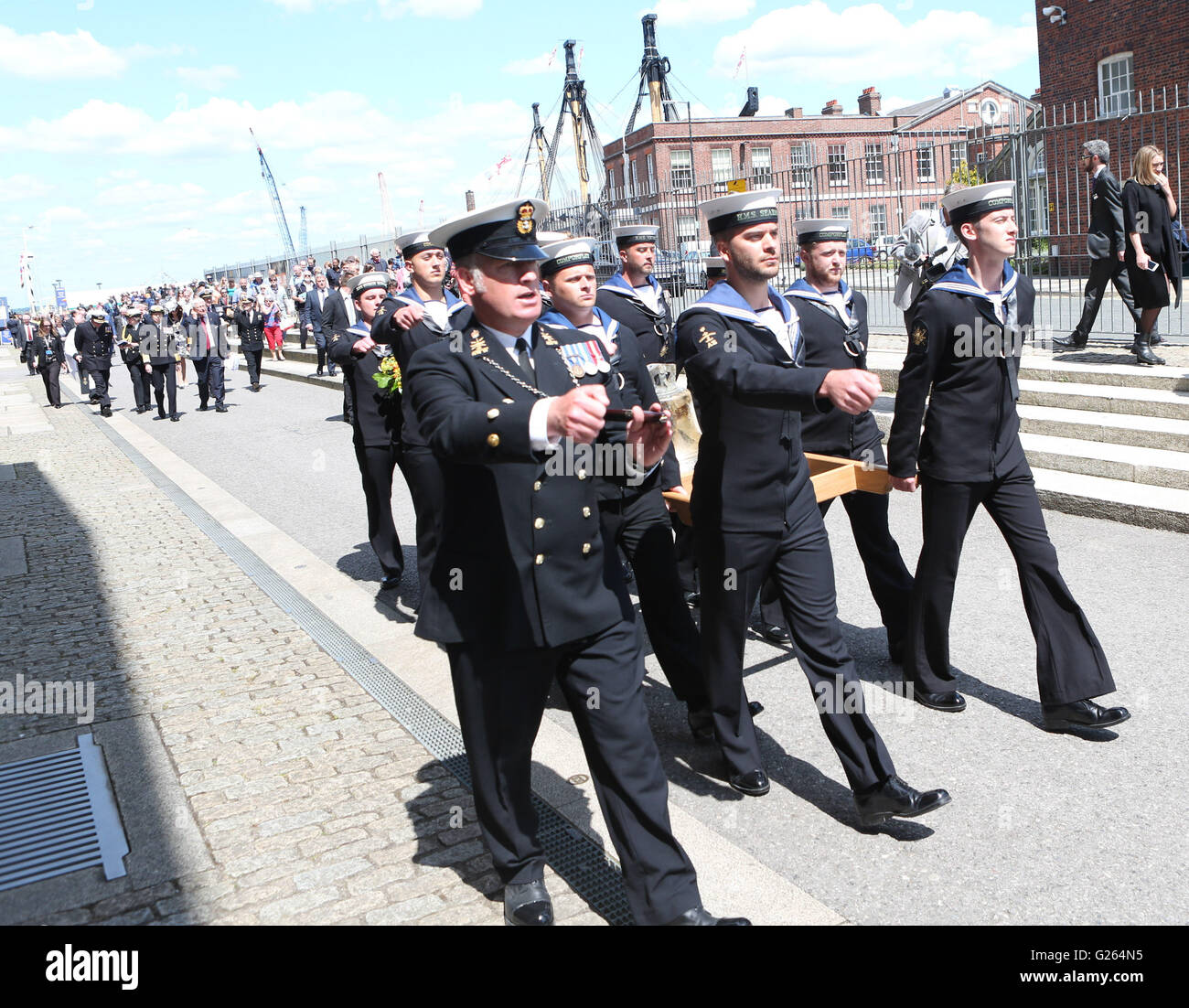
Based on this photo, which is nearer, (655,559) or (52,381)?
(655,559)

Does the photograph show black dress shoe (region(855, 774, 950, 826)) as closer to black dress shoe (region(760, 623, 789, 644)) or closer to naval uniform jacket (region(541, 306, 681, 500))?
naval uniform jacket (region(541, 306, 681, 500))

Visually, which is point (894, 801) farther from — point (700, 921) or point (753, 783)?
point (700, 921)

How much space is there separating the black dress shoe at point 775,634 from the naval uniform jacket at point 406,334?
2213mm

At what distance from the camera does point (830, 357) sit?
538 cm

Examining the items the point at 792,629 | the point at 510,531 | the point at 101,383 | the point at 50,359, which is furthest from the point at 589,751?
the point at 50,359

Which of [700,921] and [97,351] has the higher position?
[97,351]

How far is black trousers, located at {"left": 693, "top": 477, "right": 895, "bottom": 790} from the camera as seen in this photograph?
3.85 meters

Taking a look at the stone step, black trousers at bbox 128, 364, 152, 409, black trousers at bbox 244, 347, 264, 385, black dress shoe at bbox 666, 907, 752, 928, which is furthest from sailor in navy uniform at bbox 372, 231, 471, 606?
black trousers at bbox 244, 347, 264, 385

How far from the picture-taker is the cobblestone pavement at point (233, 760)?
11.9ft

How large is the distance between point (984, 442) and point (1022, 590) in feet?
2.32

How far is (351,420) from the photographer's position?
7613mm

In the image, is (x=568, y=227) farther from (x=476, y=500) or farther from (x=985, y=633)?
(x=476, y=500)

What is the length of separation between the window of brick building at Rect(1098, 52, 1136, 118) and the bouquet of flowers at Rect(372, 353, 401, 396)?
25081mm
